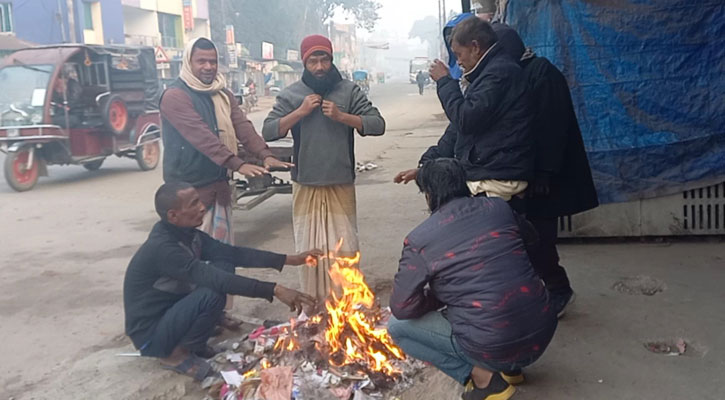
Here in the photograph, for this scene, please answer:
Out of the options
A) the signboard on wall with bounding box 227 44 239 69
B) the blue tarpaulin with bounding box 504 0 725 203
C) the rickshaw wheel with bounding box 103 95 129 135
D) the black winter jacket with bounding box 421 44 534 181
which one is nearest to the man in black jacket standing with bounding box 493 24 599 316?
the black winter jacket with bounding box 421 44 534 181

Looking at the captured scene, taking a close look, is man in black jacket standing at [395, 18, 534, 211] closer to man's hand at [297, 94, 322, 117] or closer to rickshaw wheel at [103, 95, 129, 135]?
man's hand at [297, 94, 322, 117]

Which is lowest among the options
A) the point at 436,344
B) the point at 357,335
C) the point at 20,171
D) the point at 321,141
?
the point at 357,335

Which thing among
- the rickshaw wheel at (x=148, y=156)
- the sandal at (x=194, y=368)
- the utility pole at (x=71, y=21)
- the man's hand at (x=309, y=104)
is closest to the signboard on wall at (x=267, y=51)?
the utility pole at (x=71, y=21)

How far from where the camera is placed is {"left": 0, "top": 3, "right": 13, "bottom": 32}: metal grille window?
977 inches

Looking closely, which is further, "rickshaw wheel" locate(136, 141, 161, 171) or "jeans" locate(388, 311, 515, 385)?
"rickshaw wheel" locate(136, 141, 161, 171)

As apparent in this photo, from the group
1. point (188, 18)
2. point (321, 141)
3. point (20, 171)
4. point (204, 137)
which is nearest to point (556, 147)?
point (321, 141)

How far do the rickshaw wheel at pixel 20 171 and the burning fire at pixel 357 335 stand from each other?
7787 millimetres


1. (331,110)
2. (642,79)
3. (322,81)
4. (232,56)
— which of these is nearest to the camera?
(331,110)

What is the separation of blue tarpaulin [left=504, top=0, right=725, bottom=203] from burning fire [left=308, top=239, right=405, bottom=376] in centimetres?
253

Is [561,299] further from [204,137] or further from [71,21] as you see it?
[71,21]

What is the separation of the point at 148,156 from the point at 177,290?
31.0ft

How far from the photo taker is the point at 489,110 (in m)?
3.29

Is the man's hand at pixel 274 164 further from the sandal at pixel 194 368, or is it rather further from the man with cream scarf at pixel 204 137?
the sandal at pixel 194 368

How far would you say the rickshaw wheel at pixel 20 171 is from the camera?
9.80 m
